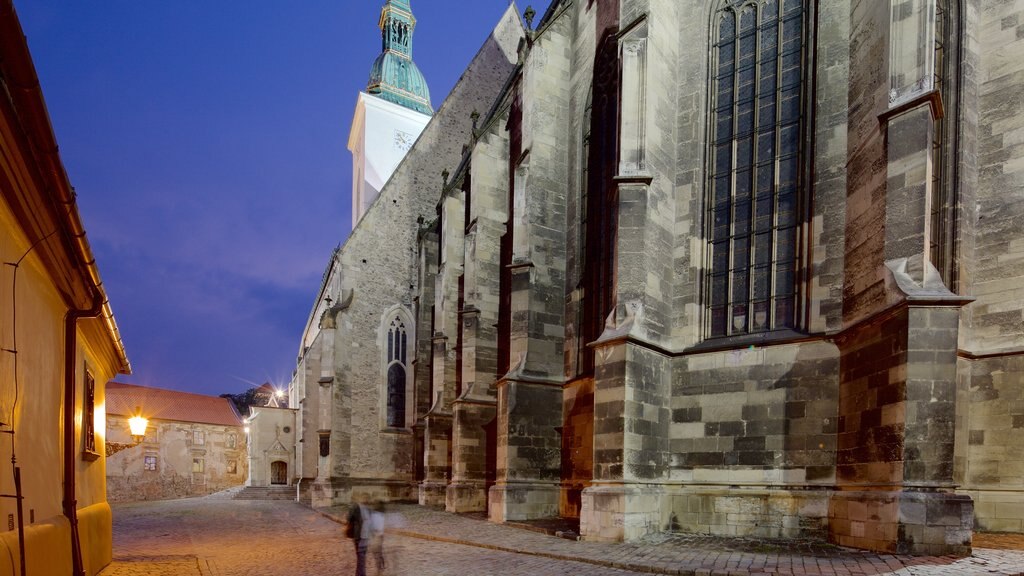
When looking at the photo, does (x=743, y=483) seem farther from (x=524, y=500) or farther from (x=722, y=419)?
(x=524, y=500)

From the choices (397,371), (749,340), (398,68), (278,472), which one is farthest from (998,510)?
(398,68)

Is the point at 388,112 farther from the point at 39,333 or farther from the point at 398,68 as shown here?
the point at 39,333

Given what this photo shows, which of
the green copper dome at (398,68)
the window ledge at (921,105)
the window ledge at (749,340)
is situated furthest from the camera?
the green copper dome at (398,68)

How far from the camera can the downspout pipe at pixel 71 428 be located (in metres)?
5.85

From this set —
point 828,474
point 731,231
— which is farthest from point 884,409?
point 731,231

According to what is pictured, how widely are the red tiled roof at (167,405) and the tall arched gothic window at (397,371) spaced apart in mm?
20453

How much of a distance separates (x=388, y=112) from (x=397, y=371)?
859 inches

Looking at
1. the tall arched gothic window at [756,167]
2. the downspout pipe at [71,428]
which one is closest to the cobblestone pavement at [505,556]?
the downspout pipe at [71,428]

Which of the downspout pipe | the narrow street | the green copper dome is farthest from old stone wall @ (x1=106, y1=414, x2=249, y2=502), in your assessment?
the downspout pipe

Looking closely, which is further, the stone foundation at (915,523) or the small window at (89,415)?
the small window at (89,415)

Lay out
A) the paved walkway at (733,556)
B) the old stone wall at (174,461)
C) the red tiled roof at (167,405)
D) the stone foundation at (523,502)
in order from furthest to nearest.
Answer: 1. the red tiled roof at (167,405)
2. the old stone wall at (174,461)
3. the stone foundation at (523,502)
4. the paved walkway at (733,556)

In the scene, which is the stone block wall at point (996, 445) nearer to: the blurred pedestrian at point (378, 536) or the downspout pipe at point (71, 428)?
the blurred pedestrian at point (378, 536)

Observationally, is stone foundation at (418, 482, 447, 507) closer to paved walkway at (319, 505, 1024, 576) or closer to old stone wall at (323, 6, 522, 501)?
old stone wall at (323, 6, 522, 501)

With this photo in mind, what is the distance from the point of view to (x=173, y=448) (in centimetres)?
3647
